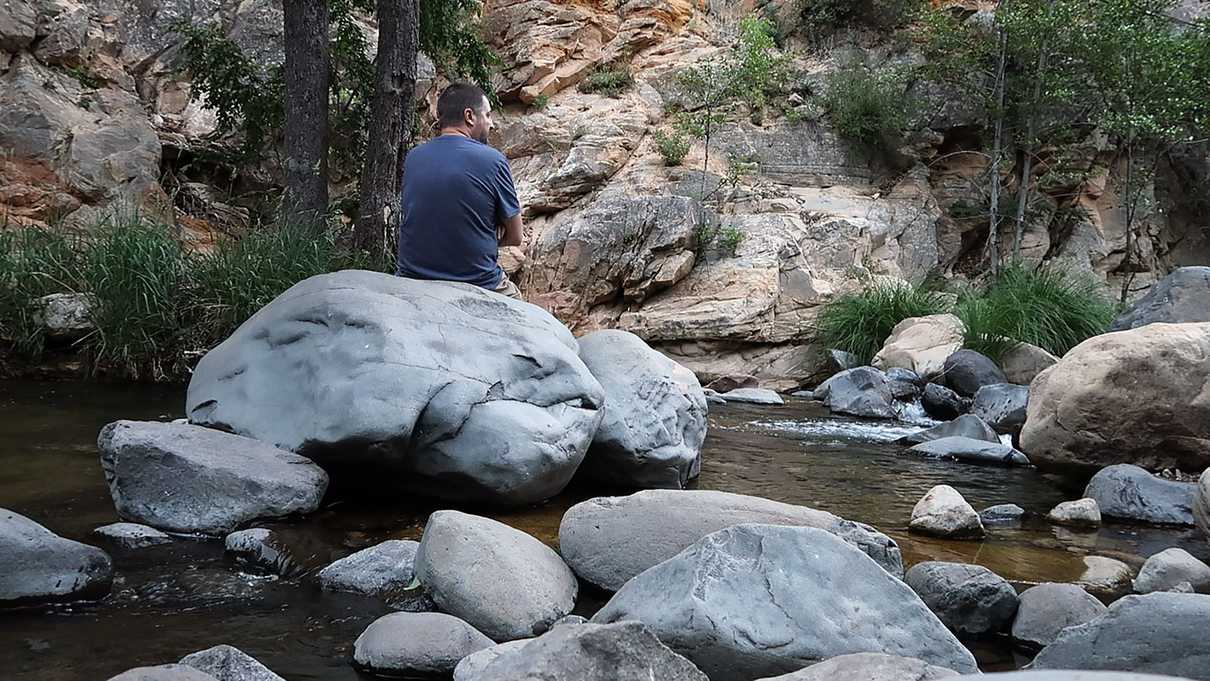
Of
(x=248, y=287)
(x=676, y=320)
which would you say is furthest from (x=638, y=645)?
(x=676, y=320)

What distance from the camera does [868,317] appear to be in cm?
1044

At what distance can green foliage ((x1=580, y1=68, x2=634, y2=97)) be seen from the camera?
14.1 m

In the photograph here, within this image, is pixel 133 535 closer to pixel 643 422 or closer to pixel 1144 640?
pixel 643 422

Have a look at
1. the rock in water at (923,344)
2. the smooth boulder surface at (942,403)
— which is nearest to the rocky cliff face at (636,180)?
the rock in water at (923,344)

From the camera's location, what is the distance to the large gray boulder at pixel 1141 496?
3973 millimetres

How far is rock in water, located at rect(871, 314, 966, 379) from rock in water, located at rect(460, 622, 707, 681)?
730 centimetres

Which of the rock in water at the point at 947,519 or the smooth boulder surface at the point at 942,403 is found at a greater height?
the rock in water at the point at 947,519

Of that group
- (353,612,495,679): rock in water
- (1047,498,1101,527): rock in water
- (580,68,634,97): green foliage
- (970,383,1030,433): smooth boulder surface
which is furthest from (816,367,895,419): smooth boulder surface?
(580,68,634,97): green foliage

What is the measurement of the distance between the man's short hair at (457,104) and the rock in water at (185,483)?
1.82 meters

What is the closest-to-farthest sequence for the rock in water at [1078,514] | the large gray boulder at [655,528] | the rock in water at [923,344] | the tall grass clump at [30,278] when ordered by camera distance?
the large gray boulder at [655,528], the rock in water at [1078,514], the tall grass clump at [30,278], the rock in water at [923,344]

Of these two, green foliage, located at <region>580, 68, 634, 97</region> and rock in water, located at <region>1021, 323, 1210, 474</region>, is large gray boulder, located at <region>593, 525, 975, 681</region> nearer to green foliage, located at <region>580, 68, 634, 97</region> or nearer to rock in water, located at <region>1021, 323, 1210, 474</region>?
rock in water, located at <region>1021, 323, 1210, 474</region>

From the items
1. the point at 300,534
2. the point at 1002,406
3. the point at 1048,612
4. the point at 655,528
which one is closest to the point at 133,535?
the point at 300,534

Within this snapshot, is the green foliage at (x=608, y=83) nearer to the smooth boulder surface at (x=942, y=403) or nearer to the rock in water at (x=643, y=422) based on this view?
the smooth boulder surface at (x=942, y=403)

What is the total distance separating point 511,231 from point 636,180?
8270 mm
